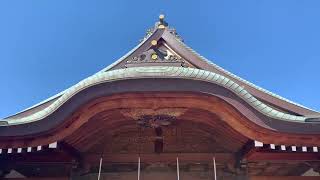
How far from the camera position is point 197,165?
6.73 m

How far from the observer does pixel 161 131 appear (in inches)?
260

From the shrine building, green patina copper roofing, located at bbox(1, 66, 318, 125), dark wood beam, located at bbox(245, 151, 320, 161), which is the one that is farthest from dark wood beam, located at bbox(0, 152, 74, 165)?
dark wood beam, located at bbox(245, 151, 320, 161)

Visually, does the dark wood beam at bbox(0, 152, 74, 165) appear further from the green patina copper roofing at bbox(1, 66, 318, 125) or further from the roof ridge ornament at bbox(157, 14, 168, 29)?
the roof ridge ornament at bbox(157, 14, 168, 29)

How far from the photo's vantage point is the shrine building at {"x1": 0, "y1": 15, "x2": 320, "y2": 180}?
5.86 metres

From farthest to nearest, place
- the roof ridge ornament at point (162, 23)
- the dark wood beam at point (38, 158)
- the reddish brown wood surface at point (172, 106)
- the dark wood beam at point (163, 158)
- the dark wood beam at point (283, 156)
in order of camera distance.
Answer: the roof ridge ornament at point (162, 23)
the dark wood beam at point (163, 158)
the dark wood beam at point (38, 158)
the dark wood beam at point (283, 156)
the reddish brown wood surface at point (172, 106)

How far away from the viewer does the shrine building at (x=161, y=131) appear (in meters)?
5.86

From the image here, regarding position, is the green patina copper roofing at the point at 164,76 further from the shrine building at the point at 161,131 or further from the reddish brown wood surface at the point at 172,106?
the reddish brown wood surface at the point at 172,106

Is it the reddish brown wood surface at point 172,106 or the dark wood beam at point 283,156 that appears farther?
the dark wood beam at point 283,156

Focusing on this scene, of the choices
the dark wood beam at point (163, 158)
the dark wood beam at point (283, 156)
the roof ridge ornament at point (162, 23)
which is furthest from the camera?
the roof ridge ornament at point (162, 23)

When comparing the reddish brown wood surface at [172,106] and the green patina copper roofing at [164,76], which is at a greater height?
the green patina copper roofing at [164,76]

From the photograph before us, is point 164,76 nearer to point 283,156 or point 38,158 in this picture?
point 283,156

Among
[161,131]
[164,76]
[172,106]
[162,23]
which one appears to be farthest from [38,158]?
[162,23]

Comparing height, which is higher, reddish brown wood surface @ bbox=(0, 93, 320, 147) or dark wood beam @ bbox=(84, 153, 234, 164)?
reddish brown wood surface @ bbox=(0, 93, 320, 147)

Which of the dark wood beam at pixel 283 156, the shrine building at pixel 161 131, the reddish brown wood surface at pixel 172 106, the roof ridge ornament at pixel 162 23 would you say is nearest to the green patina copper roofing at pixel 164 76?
the shrine building at pixel 161 131
